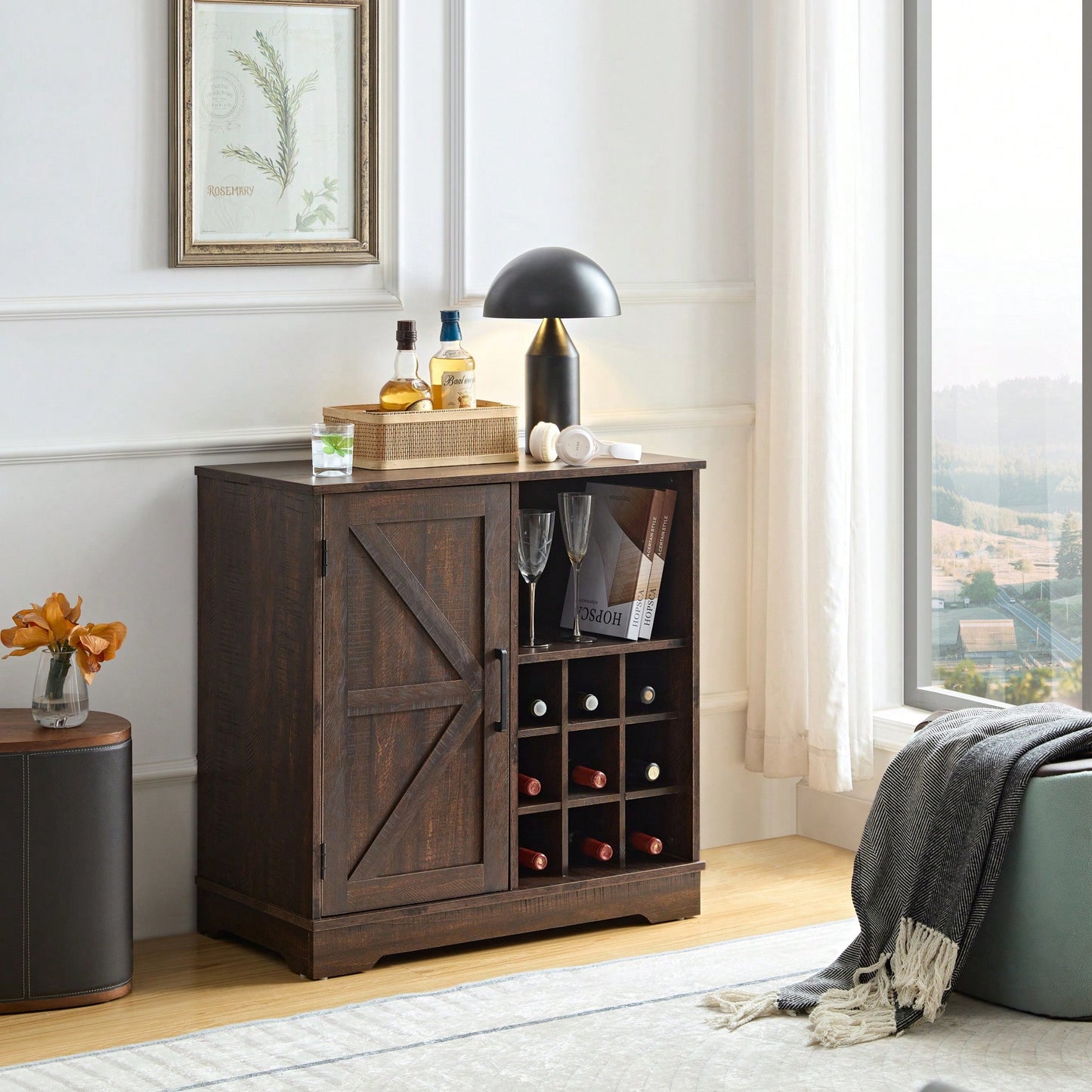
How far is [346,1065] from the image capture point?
2.79 m

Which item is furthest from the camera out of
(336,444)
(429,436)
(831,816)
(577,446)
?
(831,816)

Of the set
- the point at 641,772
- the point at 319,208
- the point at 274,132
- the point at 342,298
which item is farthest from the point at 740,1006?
the point at 274,132

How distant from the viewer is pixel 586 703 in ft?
11.5

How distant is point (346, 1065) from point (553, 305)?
1.50 meters

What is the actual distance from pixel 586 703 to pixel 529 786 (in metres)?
0.21

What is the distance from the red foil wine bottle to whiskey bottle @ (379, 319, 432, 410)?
956 millimetres

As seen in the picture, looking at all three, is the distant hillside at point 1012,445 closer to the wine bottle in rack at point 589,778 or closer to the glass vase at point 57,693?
the wine bottle in rack at point 589,778

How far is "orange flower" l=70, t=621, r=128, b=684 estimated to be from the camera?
307 centimetres

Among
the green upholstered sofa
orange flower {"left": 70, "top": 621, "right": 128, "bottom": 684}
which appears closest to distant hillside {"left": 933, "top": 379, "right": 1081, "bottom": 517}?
the green upholstered sofa

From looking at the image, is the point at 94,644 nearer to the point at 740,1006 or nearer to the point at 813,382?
the point at 740,1006

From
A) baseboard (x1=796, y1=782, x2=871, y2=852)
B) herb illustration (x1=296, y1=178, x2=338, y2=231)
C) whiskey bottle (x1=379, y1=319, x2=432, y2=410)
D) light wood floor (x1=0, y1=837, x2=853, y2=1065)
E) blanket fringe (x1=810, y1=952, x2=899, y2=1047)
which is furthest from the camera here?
baseboard (x1=796, y1=782, x2=871, y2=852)

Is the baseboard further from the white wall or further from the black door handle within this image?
the black door handle

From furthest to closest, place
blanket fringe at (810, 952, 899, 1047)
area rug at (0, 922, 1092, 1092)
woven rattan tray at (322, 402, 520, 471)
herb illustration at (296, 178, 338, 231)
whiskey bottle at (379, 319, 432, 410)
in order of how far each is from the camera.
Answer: herb illustration at (296, 178, 338, 231), whiskey bottle at (379, 319, 432, 410), woven rattan tray at (322, 402, 520, 471), blanket fringe at (810, 952, 899, 1047), area rug at (0, 922, 1092, 1092)

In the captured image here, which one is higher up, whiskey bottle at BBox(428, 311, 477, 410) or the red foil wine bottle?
whiskey bottle at BBox(428, 311, 477, 410)
